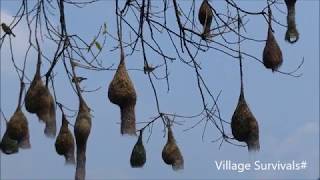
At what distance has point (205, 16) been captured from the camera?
2.35 m

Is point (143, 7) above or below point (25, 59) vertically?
above

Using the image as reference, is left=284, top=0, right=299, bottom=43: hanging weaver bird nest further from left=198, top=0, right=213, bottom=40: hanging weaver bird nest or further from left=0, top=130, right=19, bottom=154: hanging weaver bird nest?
left=0, top=130, right=19, bottom=154: hanging weaver bird nest

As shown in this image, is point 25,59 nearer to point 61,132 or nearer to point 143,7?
point 61,132

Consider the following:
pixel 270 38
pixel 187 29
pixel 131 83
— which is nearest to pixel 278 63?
pixel 270 38

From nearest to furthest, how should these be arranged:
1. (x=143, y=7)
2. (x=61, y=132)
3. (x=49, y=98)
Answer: (x=49, y=98)
(x=61, y=132)
(x=143, y=7)

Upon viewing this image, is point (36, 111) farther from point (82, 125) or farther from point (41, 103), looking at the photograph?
point (82, 125)

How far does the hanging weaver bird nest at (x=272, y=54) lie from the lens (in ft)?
7.19

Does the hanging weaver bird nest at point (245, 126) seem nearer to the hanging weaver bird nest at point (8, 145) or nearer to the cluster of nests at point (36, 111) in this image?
the cluster of nests at point (36, 111)

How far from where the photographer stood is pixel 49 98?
1953 mm

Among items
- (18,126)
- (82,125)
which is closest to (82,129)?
(82,125)

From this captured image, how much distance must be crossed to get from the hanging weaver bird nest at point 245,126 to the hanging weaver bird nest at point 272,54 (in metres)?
0.15

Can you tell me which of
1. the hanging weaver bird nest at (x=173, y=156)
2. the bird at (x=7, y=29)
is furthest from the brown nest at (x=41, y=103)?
the hanging weaver bird nest at (x=173, y=156)

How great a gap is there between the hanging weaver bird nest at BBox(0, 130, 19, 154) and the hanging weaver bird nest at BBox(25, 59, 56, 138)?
1.24 ft

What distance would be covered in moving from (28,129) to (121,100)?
1.14 ft
